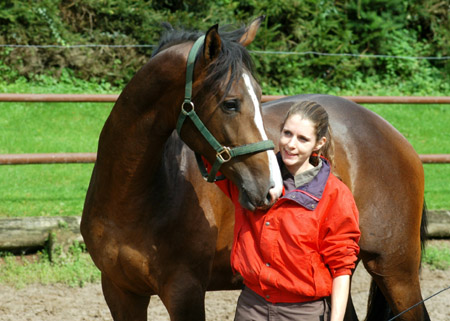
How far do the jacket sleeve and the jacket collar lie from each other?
5 centimetres

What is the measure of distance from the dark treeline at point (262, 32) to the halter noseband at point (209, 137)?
6315 mm

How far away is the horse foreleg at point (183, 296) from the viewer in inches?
103

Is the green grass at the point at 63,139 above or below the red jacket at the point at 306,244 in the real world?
below

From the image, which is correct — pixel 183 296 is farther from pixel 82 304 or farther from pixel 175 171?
pixel 82 304

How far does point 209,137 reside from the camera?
227 centimetres

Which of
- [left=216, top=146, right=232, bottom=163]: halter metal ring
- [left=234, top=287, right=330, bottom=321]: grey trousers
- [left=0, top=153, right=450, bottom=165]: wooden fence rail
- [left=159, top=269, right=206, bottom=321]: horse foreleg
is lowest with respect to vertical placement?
[left=0, top=153, right=450, bottom=165]: wooden fence rail

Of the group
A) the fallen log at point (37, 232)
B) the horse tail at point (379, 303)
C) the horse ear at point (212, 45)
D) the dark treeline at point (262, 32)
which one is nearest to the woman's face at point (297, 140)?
the horse ear at point (212, 45)

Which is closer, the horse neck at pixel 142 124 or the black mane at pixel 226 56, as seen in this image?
the black mane at pixel 226 56

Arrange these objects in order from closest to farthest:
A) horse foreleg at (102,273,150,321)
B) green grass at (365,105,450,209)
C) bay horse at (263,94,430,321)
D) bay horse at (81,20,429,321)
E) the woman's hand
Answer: the woman's hand < bay horse at (81,20,429,321) < horse foreleg at (102,273,150,321) < bay horse at (263,94,430,321) < green grass at (365,105,450,209)

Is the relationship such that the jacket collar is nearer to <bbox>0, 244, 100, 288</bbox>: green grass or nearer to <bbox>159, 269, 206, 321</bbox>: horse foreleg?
<bbox>159, 269, 206, 321</bbox>: horse foreleg

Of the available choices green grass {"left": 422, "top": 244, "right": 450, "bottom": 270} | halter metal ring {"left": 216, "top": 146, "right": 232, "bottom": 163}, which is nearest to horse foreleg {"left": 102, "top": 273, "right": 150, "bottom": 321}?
halter metal ring {"left": 216, "top": 146, "right": 232, "bottom": 163}

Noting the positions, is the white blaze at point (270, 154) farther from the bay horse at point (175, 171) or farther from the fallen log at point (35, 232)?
the fallen log at point (35, 232)

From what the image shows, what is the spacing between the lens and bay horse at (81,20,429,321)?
2.27 meters

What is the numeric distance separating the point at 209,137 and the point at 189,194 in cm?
52
